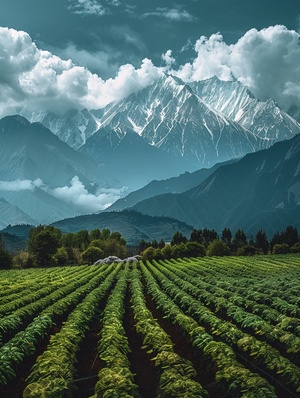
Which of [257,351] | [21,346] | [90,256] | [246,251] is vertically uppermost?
[21,346]

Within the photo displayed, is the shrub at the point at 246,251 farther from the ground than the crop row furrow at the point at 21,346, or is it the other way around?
the crop row furrow at the point at 21,346

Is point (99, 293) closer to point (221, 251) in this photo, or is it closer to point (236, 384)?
point (236, 384)

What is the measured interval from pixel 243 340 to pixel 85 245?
16171 centimetres

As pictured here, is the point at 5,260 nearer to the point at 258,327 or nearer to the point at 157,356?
the point at 258,327

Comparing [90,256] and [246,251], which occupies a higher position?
[90,256]

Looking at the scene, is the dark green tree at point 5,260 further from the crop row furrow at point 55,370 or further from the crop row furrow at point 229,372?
the crop row furrow at point 229,372

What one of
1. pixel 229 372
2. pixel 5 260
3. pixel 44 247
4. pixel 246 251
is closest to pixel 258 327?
pixel 229 372

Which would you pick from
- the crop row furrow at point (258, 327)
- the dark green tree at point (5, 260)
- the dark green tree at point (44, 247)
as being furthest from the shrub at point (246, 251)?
the crop row furrow at point (258, 327)

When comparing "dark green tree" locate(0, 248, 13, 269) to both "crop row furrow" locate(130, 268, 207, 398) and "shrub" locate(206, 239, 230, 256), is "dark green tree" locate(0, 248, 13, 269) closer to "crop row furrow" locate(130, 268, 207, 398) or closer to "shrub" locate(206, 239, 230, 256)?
"shrub" locate(206, 239, 230, 256)

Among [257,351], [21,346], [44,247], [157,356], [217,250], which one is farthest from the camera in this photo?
[217,250]

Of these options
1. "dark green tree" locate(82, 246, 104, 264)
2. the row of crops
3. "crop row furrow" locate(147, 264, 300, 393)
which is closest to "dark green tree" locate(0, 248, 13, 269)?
"dark green tree" locate(82, 246, 104, 264)

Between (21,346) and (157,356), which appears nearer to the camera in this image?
(157,356)

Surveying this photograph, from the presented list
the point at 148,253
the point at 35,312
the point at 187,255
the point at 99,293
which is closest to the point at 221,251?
the point at 187,255

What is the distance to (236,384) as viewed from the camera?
13070mm
